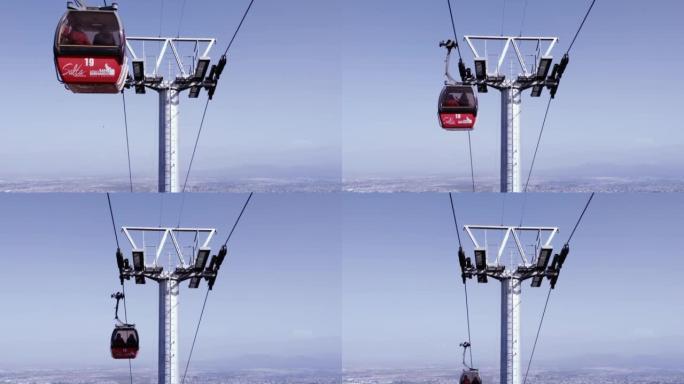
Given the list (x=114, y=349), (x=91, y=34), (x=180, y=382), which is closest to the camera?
(x=91, y=34)

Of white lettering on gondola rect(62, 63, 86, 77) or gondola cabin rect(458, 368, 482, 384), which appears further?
gondola cabin rect(458, 368, 482, 384)

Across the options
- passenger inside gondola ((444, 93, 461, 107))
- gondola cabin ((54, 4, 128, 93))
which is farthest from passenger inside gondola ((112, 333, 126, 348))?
passenger inside gondola ((444, 93, 461, 107))

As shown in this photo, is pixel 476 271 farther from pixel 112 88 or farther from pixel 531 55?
pixel 112 88

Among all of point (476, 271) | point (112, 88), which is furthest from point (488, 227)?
point (112, 88)

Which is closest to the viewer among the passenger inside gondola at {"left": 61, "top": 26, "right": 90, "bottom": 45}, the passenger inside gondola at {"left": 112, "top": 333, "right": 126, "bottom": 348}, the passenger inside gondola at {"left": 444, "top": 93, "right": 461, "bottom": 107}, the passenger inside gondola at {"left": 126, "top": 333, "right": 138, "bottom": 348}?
the passenger inside gondola at {"left": 61, "top": 26, "right": 90, "bottom": 45}

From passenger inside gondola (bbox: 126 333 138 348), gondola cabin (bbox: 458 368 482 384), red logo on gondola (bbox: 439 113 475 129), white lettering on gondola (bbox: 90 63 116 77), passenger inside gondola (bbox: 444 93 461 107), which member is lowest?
gondola cabin (bbox: 458 368 482 384)

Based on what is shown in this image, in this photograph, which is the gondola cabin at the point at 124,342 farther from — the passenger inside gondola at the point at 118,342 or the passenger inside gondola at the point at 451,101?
the passenger inside gondola at the point at 451,101

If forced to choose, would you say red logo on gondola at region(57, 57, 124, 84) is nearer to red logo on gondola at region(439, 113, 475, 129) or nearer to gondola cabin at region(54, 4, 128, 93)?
gondola cabin at region(54, 4, 128, 93)
